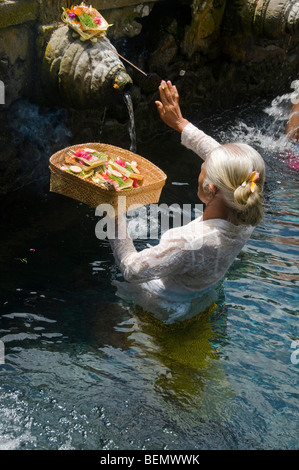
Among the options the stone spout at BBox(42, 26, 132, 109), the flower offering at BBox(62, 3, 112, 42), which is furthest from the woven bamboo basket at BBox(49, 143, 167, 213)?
the flower offering at BBox(62, 3, 112, 42)

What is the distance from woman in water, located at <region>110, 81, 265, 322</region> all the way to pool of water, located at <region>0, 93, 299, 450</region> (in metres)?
0.21

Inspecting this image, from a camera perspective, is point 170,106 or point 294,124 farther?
point 294,124

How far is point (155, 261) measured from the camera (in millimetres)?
3418

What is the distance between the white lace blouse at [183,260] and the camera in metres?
3.38

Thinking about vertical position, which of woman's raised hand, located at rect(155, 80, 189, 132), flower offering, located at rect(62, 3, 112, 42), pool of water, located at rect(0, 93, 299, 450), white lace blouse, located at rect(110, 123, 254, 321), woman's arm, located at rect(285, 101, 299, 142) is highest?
flower offering, located at rect(62, 3, 112, 42)

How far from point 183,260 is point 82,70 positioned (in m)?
2.49

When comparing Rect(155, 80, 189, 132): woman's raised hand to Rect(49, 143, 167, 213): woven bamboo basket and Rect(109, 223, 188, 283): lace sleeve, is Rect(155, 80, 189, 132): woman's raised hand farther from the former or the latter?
Rect(109, 223, 188, 283): lace sleeve

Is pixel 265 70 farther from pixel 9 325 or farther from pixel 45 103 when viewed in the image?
pixel 9 325

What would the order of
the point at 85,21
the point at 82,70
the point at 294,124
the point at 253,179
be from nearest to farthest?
1. the point at 253,179
2. the point at 85,21
3. the point at 82,70
4. the point at 294,124

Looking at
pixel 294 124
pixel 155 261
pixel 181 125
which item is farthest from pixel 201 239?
pixel 294 124

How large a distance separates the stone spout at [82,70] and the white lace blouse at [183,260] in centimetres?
158

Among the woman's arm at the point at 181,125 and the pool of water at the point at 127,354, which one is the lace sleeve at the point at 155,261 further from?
the woman's arm at the point at 181,125

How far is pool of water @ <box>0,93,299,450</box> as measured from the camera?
132 inches

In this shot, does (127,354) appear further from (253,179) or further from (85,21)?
(85,21)
